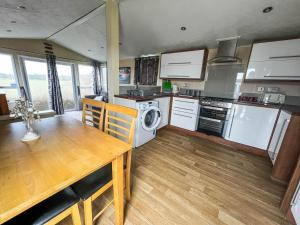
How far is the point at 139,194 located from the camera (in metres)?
1.37

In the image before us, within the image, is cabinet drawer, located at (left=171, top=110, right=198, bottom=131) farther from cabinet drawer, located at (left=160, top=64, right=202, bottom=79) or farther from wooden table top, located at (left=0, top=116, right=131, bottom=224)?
wooden table top, located at (left=0, top=116, right=131, bottom=224)

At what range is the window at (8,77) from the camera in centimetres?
328

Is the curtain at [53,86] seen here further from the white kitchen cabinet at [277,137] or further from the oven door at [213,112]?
the white kitchen cabinet at [277,137]

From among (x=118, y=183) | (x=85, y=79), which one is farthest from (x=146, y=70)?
(x=118, y=183)

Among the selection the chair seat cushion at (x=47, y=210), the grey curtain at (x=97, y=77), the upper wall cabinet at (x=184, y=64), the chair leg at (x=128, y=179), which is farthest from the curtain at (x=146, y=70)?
the chair seat cushion at (x=47, y=210)

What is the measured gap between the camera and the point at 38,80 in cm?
402

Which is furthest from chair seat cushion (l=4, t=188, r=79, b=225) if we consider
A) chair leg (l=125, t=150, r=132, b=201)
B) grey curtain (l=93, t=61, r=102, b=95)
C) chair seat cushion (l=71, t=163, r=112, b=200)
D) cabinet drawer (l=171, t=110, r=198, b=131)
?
grey curtain (l=93, t=61, r=102, b=95)

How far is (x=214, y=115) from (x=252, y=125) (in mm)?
643

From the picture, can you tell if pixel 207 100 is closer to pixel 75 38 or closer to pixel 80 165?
pixel 80 165

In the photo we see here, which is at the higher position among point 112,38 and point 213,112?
point 112,38

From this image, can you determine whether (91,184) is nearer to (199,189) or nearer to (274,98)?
(199,189)

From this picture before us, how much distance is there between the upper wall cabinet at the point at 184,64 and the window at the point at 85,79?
3.58 meters

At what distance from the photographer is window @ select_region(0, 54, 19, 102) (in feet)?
10.8

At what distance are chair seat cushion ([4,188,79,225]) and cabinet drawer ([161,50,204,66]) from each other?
3139 mm
